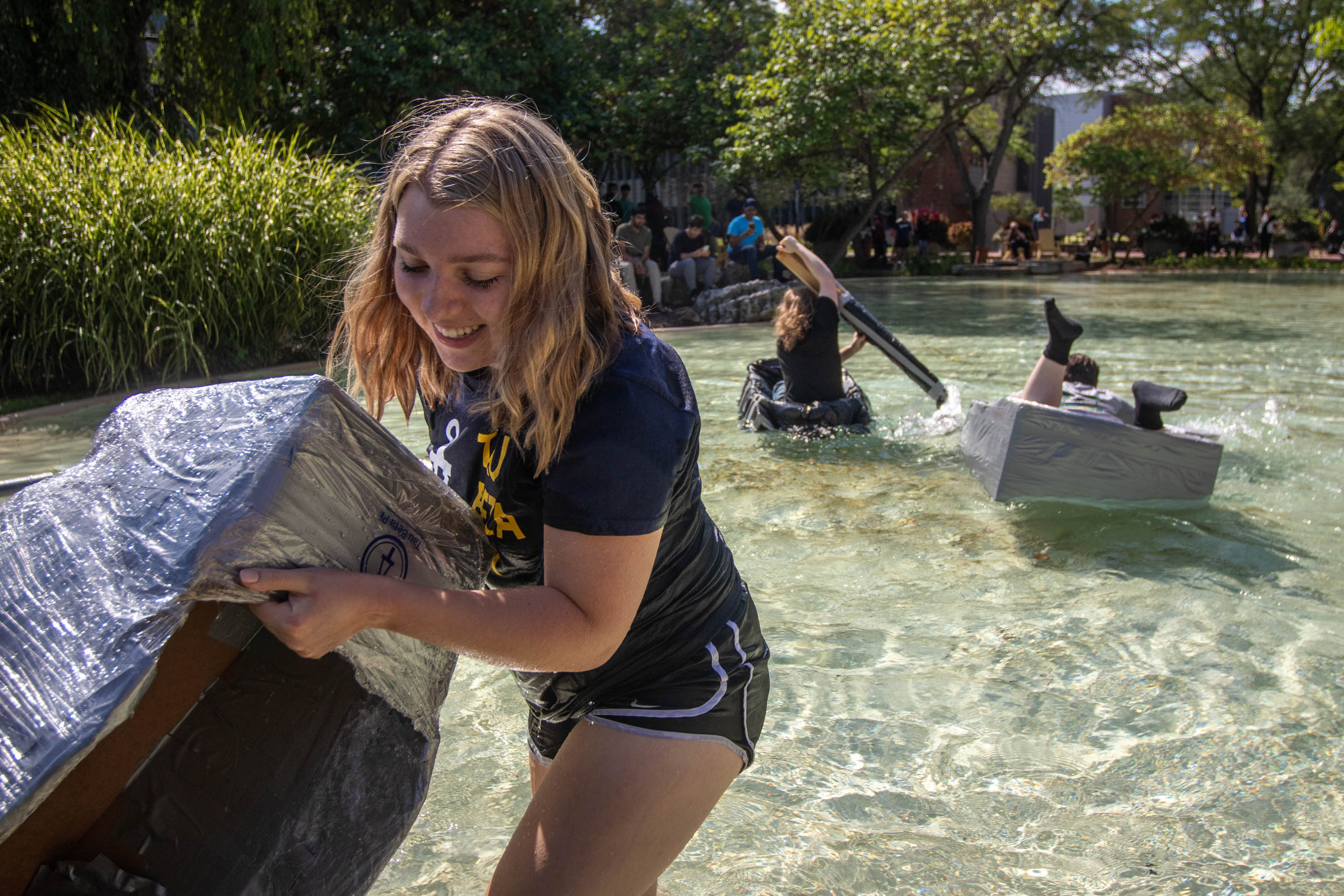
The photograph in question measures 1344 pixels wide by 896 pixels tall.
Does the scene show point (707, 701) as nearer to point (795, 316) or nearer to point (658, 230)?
point (795, 316)

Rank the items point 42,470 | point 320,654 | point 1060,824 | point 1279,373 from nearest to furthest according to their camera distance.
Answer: point 320,654 → point 1060,824 → point 42,470 → point 1279,373

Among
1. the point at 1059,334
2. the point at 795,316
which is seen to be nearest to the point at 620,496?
the point at 1059,334

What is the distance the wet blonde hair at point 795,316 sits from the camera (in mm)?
7340

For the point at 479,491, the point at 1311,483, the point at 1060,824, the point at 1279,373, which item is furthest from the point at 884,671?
the point at 1279,373

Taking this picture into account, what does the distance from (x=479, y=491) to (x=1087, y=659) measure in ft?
9.76

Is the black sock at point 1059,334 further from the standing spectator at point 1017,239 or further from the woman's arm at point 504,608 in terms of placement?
the standing spectator at point 1017,239

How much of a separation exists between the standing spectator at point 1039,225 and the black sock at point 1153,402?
2713 centimetres

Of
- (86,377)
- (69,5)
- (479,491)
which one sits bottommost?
(86,377)

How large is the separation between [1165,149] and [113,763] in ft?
98.2

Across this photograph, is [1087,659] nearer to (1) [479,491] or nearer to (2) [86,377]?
(1) [479,491]

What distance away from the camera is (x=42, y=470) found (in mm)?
6754

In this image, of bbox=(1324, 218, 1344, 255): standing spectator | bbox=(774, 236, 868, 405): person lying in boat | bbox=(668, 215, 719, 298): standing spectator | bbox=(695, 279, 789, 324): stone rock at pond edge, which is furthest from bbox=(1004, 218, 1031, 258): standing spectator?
bbox=(774, 236, 868, 405): person lying in boat

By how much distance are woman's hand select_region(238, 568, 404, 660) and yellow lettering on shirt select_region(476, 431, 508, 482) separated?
34 centimetres

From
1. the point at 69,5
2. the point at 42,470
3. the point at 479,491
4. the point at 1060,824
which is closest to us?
the point at 479,491
